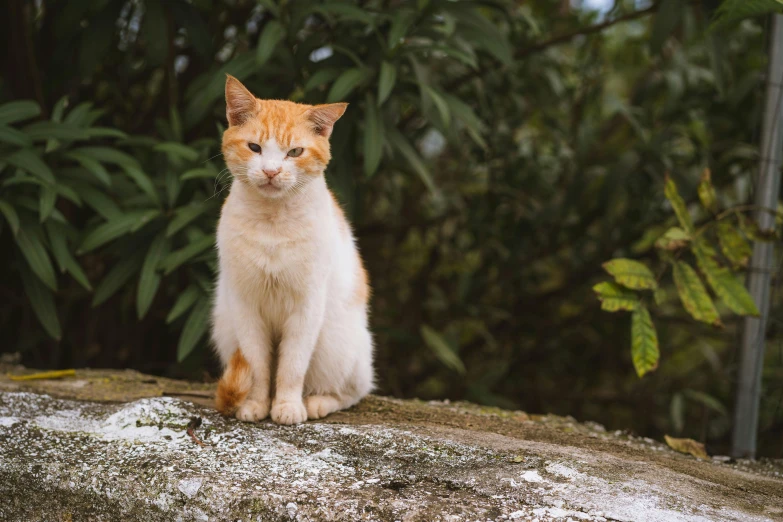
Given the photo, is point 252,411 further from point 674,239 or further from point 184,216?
point 674,239

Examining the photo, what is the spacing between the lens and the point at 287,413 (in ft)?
7.41

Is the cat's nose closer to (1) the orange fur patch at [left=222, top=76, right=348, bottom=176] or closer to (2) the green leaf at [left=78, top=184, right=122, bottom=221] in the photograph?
(1) the orange fur patch at [left=222, top=76, right=348, bottom=176]

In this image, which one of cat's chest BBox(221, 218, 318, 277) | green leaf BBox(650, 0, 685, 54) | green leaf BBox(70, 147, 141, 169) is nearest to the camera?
cat's chest BBox(221, 218, 318, 277)

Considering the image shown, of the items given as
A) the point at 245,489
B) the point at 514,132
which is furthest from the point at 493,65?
the point at 245,489

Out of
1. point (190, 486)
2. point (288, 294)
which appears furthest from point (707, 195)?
point (190, 486)

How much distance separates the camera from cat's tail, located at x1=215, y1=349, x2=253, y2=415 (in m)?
2.23

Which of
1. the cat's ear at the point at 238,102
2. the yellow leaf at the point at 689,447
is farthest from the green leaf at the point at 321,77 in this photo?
the yellow leaf at the point at 689,447

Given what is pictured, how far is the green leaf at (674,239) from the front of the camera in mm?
2707

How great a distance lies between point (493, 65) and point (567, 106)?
3.09ft

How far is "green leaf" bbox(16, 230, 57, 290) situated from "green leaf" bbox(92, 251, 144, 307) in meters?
0.20

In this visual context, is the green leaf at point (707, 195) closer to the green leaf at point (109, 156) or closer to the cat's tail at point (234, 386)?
the cat's tail at point (234, 386)

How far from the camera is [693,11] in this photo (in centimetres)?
387

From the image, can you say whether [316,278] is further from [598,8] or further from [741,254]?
[598,8]

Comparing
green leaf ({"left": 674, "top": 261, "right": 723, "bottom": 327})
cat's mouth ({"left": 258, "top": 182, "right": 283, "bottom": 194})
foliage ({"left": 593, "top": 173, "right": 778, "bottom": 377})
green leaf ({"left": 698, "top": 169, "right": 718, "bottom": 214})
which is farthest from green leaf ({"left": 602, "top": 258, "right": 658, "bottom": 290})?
cat's mouth ({"left": 258, "top": 182, "right": 283, "bottom": 194})
